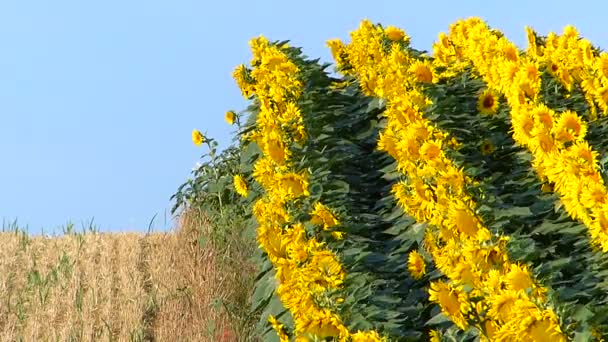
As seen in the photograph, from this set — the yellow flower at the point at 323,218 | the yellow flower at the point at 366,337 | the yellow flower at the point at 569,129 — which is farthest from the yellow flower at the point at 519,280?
the yellow flower at the point at 323,218

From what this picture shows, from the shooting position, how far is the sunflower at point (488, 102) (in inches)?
314

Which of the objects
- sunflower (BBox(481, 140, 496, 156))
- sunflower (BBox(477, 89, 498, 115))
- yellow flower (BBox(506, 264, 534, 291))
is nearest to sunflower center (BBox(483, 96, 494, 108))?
sunflower (BBox(477, 89, 498, 115))

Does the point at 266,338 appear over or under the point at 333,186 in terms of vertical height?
under

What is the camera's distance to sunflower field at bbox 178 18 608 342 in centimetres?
523

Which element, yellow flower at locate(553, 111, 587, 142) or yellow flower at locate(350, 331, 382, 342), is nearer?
yellow flower at locate(350, 331, 382, 342)

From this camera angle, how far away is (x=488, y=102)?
26.2 feet

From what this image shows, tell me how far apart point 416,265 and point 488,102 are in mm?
2299

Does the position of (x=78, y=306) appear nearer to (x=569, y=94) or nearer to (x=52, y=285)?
(x=52, y=285)

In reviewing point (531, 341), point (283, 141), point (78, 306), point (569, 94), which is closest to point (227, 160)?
point (78, 306)

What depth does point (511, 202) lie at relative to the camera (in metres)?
6.95

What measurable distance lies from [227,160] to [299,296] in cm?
484

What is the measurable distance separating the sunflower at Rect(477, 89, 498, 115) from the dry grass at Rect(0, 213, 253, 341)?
2444mm

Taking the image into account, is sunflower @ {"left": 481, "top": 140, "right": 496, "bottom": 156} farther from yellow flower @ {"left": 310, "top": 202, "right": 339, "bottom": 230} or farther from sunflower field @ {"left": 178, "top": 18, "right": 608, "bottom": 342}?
yellow flower @ {"left": 310, "top": 202, "right": 339, "bottom": 230}

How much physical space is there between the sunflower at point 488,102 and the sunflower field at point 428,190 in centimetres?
2
